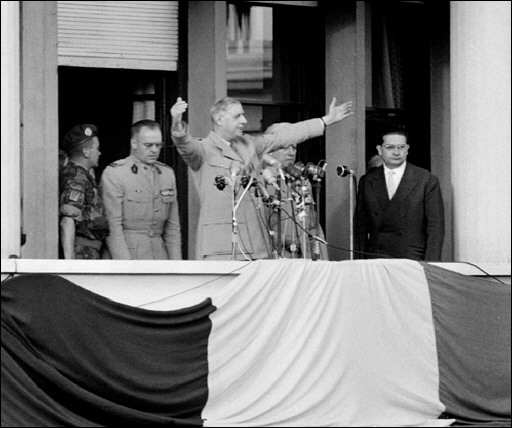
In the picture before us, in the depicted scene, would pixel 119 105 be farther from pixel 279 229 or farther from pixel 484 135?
pixel 484 135

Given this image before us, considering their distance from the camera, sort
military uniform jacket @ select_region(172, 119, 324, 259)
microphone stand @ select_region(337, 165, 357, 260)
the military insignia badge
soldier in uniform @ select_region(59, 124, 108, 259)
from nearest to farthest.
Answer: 1. soldier in uniform @ select_region(59, 124, 108, 259)
2. military uniform jacket @ select_region(172, 119, 324, 259)
3. the military insignia badge
4. microphone stand @ select_region(337, 165, 357, 260)

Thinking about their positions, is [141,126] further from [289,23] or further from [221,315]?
[289,23]

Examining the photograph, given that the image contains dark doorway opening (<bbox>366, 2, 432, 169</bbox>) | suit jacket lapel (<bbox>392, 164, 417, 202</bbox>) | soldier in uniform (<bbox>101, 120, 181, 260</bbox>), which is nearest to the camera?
soldier in uniform (<bbox>101, 120, 181, 260</bbox>)

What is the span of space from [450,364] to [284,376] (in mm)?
1348

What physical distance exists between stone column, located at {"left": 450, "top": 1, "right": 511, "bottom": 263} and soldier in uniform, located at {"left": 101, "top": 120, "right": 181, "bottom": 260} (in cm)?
243

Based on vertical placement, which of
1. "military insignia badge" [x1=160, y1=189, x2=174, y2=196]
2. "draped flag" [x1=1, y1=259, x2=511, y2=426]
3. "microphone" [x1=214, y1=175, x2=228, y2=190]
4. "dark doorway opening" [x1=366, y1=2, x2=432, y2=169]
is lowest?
"draped flag" [x1=1, y1=259, x2=511, y2=426]

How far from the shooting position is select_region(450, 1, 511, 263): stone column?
1287 centimetres

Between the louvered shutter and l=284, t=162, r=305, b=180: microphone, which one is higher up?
the louvered shutter

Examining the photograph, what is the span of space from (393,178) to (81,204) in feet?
8.89

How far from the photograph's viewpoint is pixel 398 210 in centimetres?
1320

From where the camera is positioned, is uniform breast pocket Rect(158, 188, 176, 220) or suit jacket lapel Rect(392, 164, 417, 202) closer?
uniform breast pocket Rect(158, 188, 176, 220)

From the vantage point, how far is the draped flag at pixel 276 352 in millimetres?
10742

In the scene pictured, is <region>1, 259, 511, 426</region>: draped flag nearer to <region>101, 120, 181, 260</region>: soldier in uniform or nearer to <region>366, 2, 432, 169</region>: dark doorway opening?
<region>101, 120, 181, 260</region>: soldier in uniform

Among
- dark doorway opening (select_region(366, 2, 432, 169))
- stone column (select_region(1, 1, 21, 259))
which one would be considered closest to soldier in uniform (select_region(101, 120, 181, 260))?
stone column (select_region(1, 1, 21, 259))
